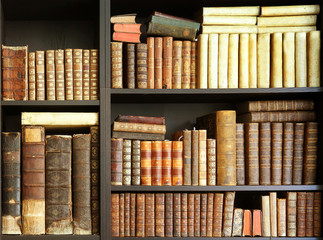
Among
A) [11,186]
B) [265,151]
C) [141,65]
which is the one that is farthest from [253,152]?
[11,186]

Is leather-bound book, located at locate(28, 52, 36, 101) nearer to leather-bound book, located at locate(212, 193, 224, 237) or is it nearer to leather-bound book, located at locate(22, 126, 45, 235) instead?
leather-bound book, located at locate(22, 126, 45, 235)

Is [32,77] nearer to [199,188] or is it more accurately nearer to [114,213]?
[114,213]

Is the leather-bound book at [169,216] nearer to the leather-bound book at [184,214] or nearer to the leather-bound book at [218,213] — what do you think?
the leather-bound book at [184,214]

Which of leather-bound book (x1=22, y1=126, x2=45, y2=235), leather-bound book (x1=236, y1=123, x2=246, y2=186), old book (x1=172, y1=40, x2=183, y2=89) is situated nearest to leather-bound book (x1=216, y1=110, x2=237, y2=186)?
leather-bound book (x1=236, y1=123, x2=246, y2=186)

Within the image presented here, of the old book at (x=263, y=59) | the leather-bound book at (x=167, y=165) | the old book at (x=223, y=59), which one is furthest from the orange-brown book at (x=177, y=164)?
the old book at (x=263, y=59)

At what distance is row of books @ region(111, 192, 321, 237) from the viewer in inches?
66.6

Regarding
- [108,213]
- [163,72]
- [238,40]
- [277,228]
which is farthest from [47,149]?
[277,228]

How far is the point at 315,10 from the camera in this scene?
174 cm

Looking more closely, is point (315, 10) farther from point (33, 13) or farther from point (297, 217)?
point (33, 13)

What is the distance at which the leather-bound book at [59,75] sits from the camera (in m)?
1.68

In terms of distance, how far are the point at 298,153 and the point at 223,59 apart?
21.7 inches

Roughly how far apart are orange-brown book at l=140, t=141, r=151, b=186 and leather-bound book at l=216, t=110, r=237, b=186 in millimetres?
322

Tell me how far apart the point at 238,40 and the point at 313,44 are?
0.33 meters

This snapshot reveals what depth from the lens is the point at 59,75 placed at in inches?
66.4
